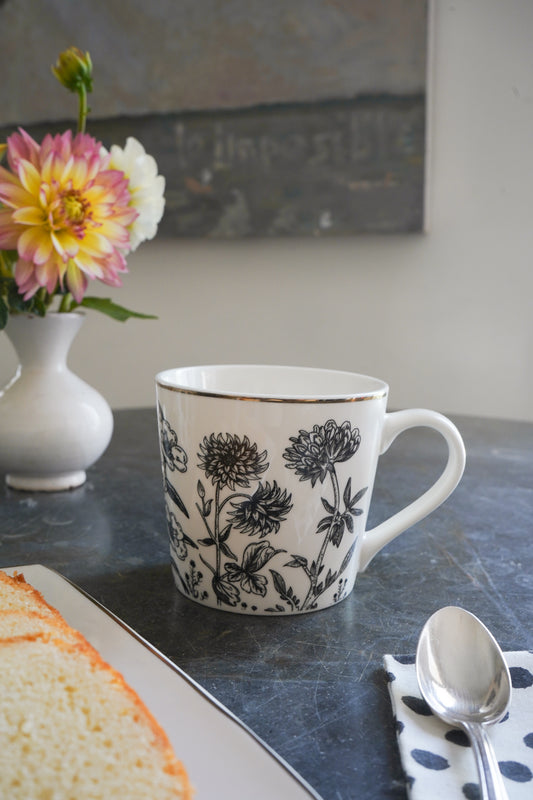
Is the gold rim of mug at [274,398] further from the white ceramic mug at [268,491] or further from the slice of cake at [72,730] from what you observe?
the slice of cake at [72,730]

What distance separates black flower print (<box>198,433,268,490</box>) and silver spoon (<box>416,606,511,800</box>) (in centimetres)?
12

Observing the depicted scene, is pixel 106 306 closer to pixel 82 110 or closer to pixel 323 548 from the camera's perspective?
pixel 82 110

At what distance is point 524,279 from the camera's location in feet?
5.87

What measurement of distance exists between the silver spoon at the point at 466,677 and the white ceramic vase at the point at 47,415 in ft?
1.34

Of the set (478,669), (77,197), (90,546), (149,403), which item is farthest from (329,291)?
(478,669)

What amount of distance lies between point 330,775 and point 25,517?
390 mm

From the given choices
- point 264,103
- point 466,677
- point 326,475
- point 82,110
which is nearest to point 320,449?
point 326,475

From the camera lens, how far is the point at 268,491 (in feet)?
1.29

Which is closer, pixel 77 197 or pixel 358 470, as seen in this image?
pixel 358 470

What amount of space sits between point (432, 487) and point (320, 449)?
0.09 metres

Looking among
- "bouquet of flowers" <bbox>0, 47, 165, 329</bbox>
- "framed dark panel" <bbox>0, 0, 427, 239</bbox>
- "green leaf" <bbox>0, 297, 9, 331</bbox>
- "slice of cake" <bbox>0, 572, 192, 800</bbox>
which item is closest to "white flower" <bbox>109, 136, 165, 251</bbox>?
"bouquet of flowers" <bbox>0, 47, 165, 329</bbox>

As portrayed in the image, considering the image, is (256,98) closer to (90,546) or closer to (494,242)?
(494,242)

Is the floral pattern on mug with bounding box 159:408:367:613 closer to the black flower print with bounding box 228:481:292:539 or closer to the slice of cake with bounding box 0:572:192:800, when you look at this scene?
the black flower print with bounding box 228:481:292:539

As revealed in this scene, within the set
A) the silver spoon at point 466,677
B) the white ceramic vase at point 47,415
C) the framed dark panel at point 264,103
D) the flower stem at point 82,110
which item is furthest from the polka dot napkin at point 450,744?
the framed dark panel at point 264,103
